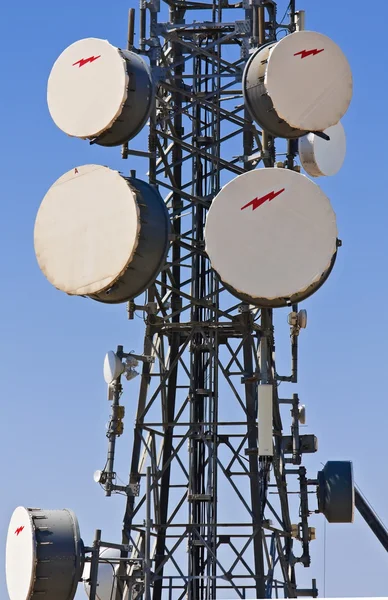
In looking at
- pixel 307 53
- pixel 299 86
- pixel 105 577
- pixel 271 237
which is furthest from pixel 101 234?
pixel 105 577

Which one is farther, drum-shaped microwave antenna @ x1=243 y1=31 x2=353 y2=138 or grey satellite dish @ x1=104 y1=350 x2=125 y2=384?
grey satellite dish @ x1=104 y1=350 x2=125 y2=384

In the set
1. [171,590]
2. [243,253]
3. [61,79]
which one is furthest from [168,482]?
[61,79]

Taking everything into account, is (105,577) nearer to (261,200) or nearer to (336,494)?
(336,494)

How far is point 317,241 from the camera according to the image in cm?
2192

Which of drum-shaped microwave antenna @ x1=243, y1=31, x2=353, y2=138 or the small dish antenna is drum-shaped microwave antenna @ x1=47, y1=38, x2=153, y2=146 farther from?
the small dish antenna

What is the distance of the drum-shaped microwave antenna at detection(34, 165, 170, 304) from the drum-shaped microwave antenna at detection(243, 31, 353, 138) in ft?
8.11

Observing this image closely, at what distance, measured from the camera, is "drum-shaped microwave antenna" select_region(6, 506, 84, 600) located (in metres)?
21.9

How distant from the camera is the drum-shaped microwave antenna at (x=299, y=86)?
894 inches

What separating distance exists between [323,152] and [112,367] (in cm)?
565

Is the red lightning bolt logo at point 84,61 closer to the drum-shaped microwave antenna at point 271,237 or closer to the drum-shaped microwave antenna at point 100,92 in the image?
the drum-shaped microwave antenna at point 100,92

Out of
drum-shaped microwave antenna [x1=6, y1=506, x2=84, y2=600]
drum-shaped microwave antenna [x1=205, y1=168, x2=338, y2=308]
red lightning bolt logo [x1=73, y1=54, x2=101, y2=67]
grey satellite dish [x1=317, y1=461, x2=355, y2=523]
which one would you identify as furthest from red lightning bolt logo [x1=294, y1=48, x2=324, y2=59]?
drum-shaped microwave antenna [x1=6, y1=506, x2=84, y2=600]

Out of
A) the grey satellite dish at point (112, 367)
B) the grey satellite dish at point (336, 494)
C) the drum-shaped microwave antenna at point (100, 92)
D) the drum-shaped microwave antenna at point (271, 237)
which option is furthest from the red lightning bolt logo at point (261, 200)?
the grey satellite dish at point (336, 494)

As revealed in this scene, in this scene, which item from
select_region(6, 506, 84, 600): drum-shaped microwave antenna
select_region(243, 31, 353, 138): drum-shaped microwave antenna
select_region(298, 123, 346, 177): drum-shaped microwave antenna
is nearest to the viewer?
select_region(6, 506, 84, 600): drum-shaped microwave antenna

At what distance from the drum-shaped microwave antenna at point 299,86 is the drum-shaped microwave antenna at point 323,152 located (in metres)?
1.51
